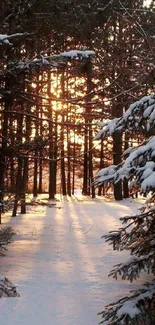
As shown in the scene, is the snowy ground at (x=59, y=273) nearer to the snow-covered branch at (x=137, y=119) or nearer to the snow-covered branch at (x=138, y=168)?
the snow-covered branch at (x=138, y=168)

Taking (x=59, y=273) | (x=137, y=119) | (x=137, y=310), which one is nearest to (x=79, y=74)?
(x=59, y=273)

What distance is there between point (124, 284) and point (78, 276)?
90 centimetres

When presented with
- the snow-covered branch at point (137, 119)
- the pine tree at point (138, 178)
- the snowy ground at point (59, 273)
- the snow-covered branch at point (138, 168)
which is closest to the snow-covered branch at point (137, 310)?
the pine tree at point (138, 178)

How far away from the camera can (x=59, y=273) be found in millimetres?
7445

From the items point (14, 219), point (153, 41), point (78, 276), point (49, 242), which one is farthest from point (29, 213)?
point (153, 41)

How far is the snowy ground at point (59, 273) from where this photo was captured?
5.48 m

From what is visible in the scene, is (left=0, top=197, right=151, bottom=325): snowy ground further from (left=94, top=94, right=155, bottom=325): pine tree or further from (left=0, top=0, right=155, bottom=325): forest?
(left=94, top=94, right=155, bottom=325): pine tree

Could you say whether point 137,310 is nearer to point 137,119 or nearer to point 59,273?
point 137,119

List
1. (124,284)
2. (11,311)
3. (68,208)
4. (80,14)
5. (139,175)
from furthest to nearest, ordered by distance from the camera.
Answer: (68,208)
(80,14)
(124,284)
(11,311)
(139,175)

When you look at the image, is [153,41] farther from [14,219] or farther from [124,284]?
[14,219]

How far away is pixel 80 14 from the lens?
10.2 m

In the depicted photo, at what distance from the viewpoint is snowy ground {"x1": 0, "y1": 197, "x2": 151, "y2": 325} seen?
5484mm

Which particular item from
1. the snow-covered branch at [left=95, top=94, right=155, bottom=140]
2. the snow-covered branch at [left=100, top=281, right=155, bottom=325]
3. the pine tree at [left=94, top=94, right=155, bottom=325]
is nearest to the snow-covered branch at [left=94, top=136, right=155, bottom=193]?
the pine tree at [left=94, top=94, right=155, bottom=325]

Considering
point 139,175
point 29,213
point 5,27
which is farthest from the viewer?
point 29,213
